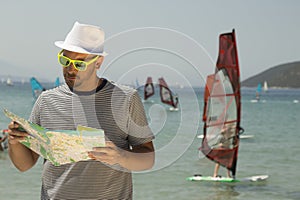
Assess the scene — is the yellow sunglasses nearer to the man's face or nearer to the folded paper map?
the man's face

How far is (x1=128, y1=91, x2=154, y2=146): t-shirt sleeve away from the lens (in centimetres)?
193

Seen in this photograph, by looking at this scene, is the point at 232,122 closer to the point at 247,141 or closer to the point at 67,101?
the point at 67,101

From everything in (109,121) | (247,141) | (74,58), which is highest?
(74,58)

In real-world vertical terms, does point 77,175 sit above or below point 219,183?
above

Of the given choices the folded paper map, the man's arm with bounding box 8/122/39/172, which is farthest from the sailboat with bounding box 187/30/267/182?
the folded paper map

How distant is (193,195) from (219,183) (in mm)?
737

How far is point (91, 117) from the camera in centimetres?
198

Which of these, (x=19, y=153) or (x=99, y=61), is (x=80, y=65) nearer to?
(x=99, y=61)

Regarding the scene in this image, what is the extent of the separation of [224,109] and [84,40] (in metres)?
6.30

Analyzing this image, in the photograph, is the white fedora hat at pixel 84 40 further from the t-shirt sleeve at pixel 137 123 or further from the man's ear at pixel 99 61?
the t-shirt sleeve at pixel 137 123

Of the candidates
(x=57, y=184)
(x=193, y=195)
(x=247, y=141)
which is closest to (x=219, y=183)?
(x=193, y=195)

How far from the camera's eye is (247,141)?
674 inches

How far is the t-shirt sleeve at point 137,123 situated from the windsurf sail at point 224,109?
6021mm

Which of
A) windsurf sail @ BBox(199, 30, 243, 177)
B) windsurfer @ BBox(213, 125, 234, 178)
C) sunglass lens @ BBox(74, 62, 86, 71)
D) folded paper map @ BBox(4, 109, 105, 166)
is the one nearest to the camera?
folded paper map @ BBox(4, 109, 105, 166)
